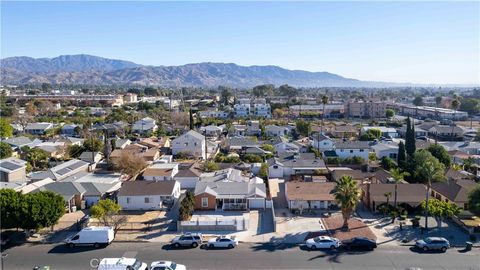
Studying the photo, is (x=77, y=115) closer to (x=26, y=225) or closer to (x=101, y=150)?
(x=101, y=150)

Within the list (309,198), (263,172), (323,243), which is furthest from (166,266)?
(263,172)

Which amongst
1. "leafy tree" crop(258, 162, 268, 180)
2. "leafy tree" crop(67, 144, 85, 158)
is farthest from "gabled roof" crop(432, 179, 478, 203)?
"leafy tree" crop(67, 144, 85, 158)

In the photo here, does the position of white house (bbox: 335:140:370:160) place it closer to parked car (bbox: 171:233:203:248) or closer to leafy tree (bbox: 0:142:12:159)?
parked car (bbox: 171:233:203:248)

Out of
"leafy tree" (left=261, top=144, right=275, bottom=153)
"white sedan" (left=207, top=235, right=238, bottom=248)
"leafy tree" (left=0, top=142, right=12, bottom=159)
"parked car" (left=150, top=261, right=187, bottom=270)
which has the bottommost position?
"white sedan" (left=207, top=235, right=238, bottom=248)

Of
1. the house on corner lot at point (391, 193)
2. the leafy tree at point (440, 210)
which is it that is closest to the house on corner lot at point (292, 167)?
the house on corner lot at point (391, 193)

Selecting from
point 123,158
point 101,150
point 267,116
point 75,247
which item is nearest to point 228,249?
point 75,247

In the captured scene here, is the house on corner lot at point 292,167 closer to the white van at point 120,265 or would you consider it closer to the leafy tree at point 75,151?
the white van at point 120,265
